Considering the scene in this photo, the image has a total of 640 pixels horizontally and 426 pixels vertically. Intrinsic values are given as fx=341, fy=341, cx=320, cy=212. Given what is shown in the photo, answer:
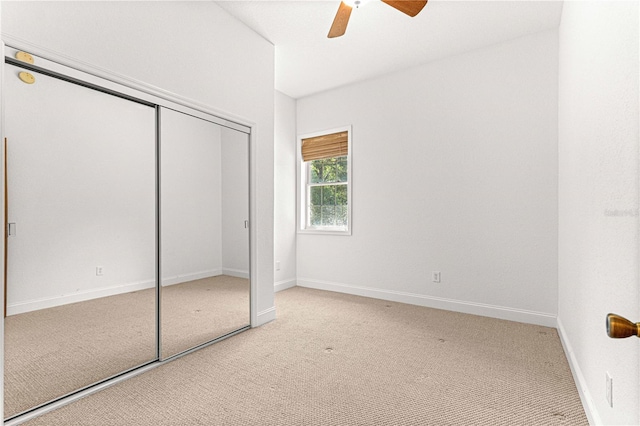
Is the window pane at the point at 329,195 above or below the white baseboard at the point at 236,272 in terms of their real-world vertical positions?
above

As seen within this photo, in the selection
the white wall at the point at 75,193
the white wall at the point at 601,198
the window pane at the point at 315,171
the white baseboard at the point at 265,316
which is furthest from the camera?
the window pane at the point at 315,171

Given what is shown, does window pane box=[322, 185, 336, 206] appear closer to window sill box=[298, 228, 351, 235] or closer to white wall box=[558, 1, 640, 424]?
window sill box=[298, 228, 351, 235]

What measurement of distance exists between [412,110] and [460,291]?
2.19 metres

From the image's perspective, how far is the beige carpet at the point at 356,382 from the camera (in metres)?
1.86

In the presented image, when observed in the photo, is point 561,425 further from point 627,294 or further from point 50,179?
point 50,179

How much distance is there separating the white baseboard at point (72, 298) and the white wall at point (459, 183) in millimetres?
2771

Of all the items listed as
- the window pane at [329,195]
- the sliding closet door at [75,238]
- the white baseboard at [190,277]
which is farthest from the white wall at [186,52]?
the window pane at [329,195]

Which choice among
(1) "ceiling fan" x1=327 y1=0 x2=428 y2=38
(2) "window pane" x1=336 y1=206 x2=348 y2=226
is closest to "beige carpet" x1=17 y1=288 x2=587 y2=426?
(2) "window pane" x1=336 y1=206 x2=348 y2=226

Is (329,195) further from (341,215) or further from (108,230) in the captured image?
(108,230)

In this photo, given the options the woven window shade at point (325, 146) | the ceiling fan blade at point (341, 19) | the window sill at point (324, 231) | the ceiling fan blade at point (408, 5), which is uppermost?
the ceiling fan blade at point (341, 19)

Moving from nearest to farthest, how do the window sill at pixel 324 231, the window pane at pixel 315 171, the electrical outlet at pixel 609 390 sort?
the electrical outlet at pixel 609 390 → the window sill at pixel 324 231 → the window pane at pixel 315 171

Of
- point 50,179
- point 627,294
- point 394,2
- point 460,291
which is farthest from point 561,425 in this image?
point 50,179

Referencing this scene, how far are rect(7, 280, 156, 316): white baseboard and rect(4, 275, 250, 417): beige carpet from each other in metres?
0.03

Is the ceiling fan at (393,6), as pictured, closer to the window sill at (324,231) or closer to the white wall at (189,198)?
the white wall at (189,198)
